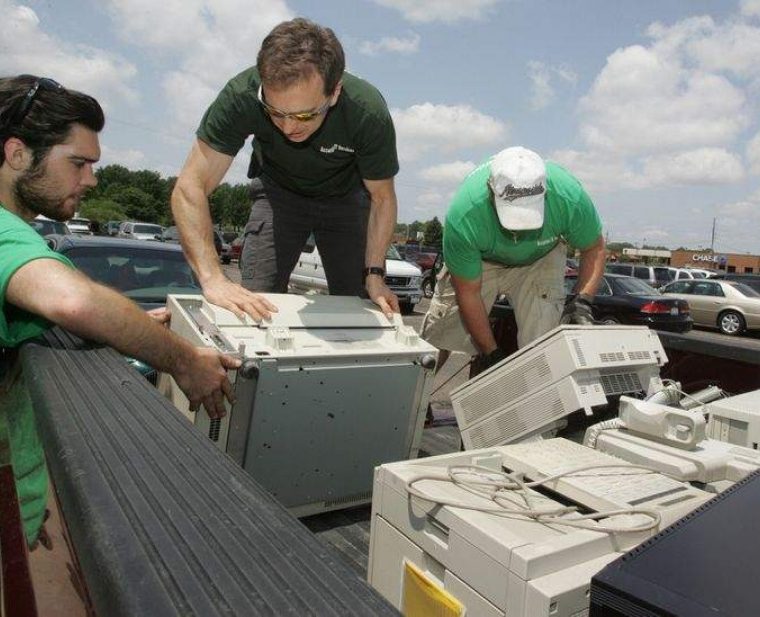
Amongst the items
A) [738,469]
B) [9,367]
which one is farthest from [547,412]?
[9,367]

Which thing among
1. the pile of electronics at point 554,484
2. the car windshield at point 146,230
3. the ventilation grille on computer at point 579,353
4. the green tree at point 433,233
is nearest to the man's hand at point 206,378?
the pile of electronics at point 554,484

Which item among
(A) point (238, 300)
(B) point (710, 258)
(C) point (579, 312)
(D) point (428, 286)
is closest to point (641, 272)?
(D) point (428, 286)

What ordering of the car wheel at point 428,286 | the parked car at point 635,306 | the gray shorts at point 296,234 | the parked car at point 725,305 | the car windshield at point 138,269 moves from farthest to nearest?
the car wheel at point 428,286, the parked car at point 725,305, the parked car at point 635,306, the car windshield at point 138,269, the gray shorts at point 296,234

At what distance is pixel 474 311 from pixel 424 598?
6.23ft

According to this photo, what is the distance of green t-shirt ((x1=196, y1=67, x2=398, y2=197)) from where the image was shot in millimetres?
2516

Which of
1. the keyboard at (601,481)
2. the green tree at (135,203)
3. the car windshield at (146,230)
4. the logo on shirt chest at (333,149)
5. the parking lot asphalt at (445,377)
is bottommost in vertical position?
the parking lot asphalt at (445,377)

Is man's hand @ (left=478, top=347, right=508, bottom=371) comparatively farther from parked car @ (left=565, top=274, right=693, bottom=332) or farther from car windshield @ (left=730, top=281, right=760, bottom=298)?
car windshield @ (left=730, top=281, right=760, bottom=298)

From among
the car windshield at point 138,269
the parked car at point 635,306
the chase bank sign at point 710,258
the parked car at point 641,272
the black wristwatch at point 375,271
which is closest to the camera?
the black wristwatch at point 375,271

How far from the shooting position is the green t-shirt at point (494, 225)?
→ 292 centimetres

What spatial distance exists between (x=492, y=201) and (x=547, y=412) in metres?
1.21

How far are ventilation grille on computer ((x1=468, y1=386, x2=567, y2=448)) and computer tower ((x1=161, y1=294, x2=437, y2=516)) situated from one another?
254 mm

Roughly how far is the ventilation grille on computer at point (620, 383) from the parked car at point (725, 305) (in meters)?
14.5

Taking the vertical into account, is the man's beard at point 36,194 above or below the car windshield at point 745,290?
above

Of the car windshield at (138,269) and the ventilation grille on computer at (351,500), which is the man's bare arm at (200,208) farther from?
the car windshield at (138,269)
